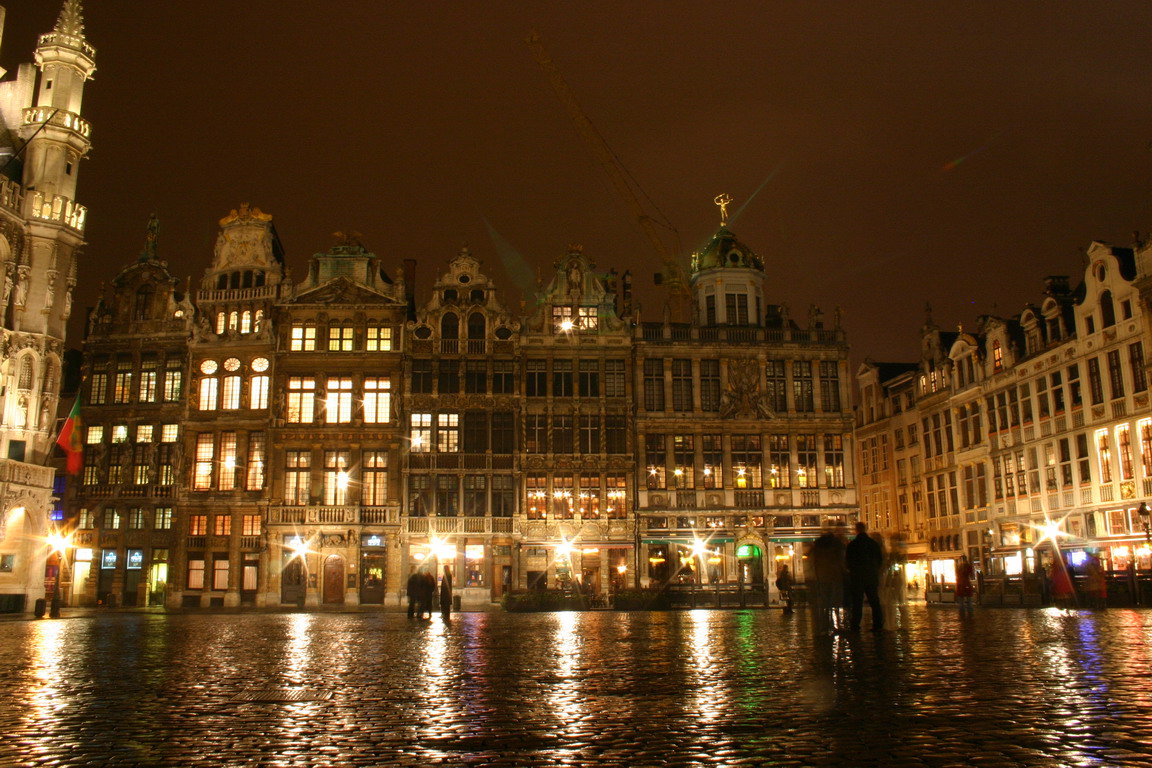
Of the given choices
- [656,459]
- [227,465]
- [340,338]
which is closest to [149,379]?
[227,465]

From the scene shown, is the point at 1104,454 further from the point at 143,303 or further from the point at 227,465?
the point at 143,303

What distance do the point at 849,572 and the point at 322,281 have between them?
1731 inches

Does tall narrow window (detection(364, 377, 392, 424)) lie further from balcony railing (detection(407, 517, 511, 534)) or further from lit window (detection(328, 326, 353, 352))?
balcony railing (detection(407, 517, 511, 534))

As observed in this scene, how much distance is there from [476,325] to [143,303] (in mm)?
19014

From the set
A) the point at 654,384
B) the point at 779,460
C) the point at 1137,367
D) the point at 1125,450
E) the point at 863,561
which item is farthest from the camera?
the point at 654,384

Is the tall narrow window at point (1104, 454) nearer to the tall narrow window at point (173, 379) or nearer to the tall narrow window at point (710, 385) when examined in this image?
the tall narrow window at point (710, 385)

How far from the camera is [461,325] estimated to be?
5531 cm

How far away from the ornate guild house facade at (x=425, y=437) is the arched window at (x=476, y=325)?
0.25 feet

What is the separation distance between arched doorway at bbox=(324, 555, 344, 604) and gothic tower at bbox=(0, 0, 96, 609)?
41.8 feet

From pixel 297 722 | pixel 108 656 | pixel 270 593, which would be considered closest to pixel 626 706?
pixel 297 722

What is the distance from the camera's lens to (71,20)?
5250 cm

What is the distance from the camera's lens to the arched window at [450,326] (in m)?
55.4

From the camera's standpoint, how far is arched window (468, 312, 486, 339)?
55.5 meters

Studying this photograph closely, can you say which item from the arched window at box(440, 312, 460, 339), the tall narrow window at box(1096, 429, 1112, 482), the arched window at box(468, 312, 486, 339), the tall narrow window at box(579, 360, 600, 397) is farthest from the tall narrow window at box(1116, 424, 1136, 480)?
the arched window at box(440, 312, 460, 339)
